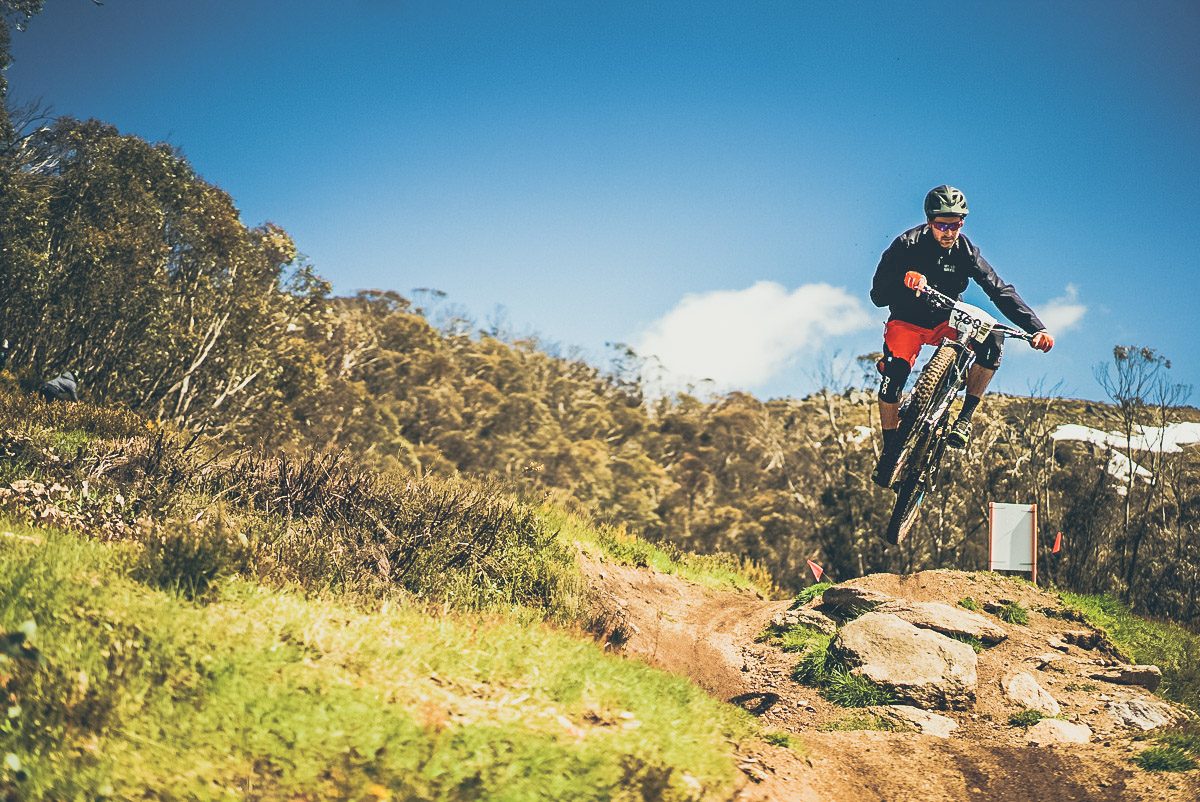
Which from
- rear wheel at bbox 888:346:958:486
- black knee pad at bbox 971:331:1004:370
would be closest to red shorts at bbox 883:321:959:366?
rear wheel at bbox 888:346:958:486

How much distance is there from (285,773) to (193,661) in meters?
1.12

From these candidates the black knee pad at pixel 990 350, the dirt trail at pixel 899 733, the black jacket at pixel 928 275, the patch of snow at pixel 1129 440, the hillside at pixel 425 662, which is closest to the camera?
the hillside at pixel 425 662

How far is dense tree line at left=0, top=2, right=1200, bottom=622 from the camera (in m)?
20.1

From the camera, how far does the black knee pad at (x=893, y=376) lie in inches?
284

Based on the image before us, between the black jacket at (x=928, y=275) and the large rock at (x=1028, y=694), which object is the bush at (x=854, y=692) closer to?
the large rock at (x=1028, y=694)

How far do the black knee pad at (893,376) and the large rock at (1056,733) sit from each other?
12.4 feet

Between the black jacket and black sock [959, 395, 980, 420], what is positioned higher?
the black jacket

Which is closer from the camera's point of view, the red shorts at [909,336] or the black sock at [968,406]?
the red shorts at [909,336]

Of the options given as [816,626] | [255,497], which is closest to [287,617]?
[255,497]

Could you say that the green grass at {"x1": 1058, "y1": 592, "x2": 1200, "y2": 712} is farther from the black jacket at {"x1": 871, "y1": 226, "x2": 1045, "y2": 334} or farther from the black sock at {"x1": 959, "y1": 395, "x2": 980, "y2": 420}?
the black jacket at {"x1": 871, "y1": 226, "x2": 1045, "y2": 334}

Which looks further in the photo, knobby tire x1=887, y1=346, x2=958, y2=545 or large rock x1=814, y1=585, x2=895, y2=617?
large rock x1=814, y1=585, x2=895, y2=617

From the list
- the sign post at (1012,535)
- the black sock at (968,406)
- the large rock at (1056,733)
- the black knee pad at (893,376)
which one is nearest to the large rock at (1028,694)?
the large rock at (1056,733)

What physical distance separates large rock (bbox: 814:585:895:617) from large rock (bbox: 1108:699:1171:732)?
3199mm

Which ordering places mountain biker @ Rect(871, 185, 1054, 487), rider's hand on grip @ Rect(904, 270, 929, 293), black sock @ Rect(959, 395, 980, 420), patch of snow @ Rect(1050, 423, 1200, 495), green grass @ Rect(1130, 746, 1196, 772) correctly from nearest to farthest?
green grass @ Rect(1130, 746, 1196, 772) < rider's hand on grip @ Rect(904, 270, 929, 293) < mountain biker @ Rect(871, 185, 1054, 487) < black sock @ Rect(959, 395, 980, 420) < patch of snow @ Rect(1050, 423, 1200, 495)
